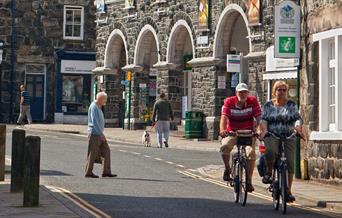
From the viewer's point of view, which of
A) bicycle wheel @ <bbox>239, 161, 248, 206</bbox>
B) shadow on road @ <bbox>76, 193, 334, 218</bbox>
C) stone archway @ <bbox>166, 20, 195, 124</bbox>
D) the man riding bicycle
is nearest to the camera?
shadow on road @ <bbox>76, 193, 334, 218</bbox>

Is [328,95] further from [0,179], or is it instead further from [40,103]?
[40,103]

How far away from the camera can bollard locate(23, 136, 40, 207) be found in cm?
1266

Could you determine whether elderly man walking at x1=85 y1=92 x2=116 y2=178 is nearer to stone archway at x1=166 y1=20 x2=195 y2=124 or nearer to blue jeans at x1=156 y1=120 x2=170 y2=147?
blue jeans at x1=156 y1=120 x2=170 y2=147

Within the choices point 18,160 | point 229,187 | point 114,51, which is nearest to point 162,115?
point 229,187

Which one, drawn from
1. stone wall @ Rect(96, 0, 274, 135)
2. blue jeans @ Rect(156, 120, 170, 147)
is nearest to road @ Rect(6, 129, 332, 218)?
blue jeans @ Rect(156, 120, 170, 147)

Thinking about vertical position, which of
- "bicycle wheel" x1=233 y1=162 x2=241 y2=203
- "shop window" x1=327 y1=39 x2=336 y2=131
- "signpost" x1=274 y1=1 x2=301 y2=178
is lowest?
"bicycle wheel" x1=233 y1=162 x2=241 y2=203

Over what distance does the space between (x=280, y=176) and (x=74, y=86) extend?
39.7 meters

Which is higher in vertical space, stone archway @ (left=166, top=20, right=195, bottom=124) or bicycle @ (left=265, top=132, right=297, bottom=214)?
stone archway @ (left=166, top=20, right=195, bottom=124)

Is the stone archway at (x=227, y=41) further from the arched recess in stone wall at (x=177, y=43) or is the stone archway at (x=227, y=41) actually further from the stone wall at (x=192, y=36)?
the arched recess in stone wall at (x=177, y=43)

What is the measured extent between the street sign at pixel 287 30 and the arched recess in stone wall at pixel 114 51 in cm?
2659

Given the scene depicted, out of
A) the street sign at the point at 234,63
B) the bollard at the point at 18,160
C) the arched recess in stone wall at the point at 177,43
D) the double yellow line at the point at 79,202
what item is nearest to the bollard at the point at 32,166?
the double yellow line at the point at 79,202

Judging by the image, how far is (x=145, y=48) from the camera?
4172 cm

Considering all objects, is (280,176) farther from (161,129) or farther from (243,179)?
(161,129)

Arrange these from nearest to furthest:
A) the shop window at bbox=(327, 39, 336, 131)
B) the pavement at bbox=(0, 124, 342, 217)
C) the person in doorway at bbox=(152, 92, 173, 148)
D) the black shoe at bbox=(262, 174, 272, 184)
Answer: the pavement at bbox=(0, 124, 342, 217), the black shoe at bbox=(262, 174, 272, 184), the shop window at bbox=(327, 39, 336, 131), the person in doorway at bbox=(152, 92, 173, 148)
